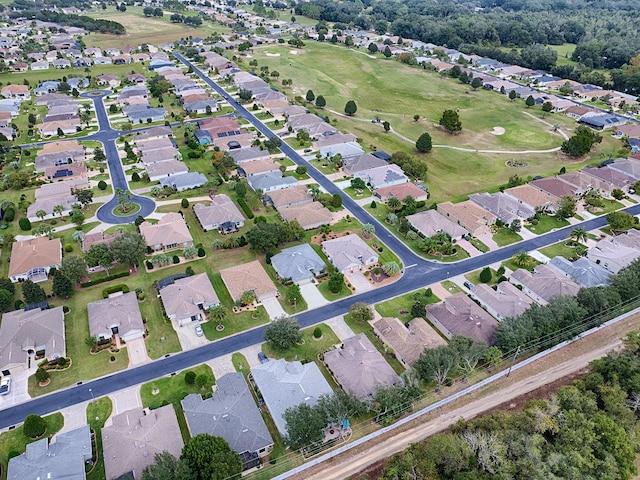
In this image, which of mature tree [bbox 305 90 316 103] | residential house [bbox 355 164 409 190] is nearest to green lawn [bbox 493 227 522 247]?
residential house [bbox 355 164 409 190]

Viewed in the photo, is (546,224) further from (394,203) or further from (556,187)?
(394,203)

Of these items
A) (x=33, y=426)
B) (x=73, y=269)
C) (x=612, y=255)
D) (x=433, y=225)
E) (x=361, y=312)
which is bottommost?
(x=33, y=426)

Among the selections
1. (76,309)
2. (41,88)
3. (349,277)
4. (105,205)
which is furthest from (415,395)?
(41,88)

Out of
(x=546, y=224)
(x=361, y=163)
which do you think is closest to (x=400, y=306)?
→ (x=546, y=224)

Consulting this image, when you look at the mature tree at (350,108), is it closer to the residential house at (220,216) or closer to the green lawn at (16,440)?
the residential house at (220,216)

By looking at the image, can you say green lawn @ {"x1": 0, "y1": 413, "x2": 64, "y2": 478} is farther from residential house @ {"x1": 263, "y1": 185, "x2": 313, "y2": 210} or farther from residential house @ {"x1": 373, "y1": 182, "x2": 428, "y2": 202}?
residential house @ {"x1": 373, "y1": 182, "x2": 428, "y2": 202}

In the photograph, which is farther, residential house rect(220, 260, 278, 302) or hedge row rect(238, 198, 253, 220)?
hedge row rect(238, 198, 253, 220)
